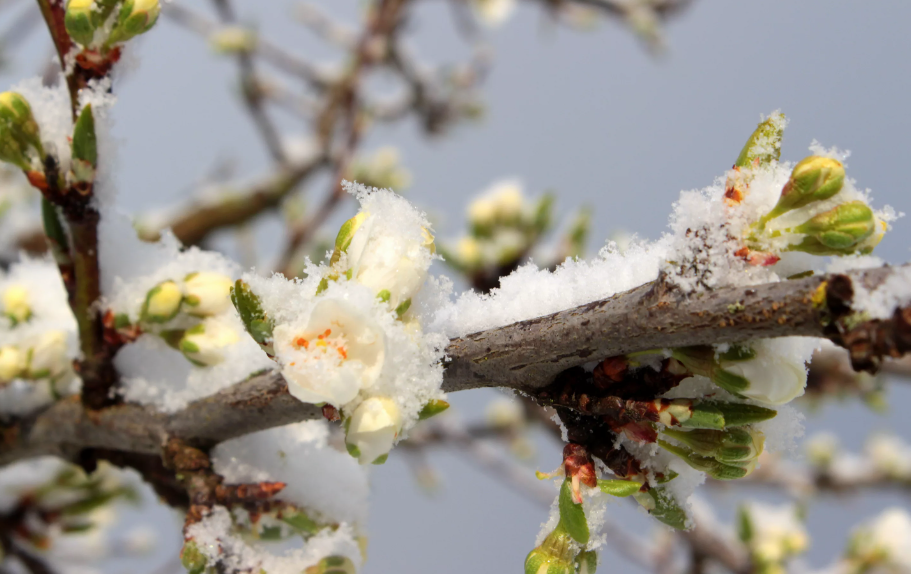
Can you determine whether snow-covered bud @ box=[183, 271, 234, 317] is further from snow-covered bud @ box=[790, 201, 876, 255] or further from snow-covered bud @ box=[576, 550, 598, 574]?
snow-covered bud @ box=[790, 201, 876, 255]

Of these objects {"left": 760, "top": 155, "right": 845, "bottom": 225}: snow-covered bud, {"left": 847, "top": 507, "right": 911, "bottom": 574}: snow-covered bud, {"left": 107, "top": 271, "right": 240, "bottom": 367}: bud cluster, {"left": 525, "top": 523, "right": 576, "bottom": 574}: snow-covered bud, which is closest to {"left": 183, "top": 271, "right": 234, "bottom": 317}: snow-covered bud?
{"left": 107, "top": 271, "right": 240, "bottom": 367}: bud cluster

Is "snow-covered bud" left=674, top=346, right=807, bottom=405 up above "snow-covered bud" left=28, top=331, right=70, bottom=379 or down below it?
below

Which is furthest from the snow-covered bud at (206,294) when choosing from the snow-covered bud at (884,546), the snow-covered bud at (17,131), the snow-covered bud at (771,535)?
the snow-covered bud at (884,546)

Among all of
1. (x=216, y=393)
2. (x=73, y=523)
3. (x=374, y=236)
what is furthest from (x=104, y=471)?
(x=374, y=236)

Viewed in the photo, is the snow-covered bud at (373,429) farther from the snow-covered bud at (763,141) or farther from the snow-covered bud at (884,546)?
the snow-covered bud at (884,546)

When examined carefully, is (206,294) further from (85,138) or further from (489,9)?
(489,9)

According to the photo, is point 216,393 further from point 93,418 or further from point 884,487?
point 884,487
